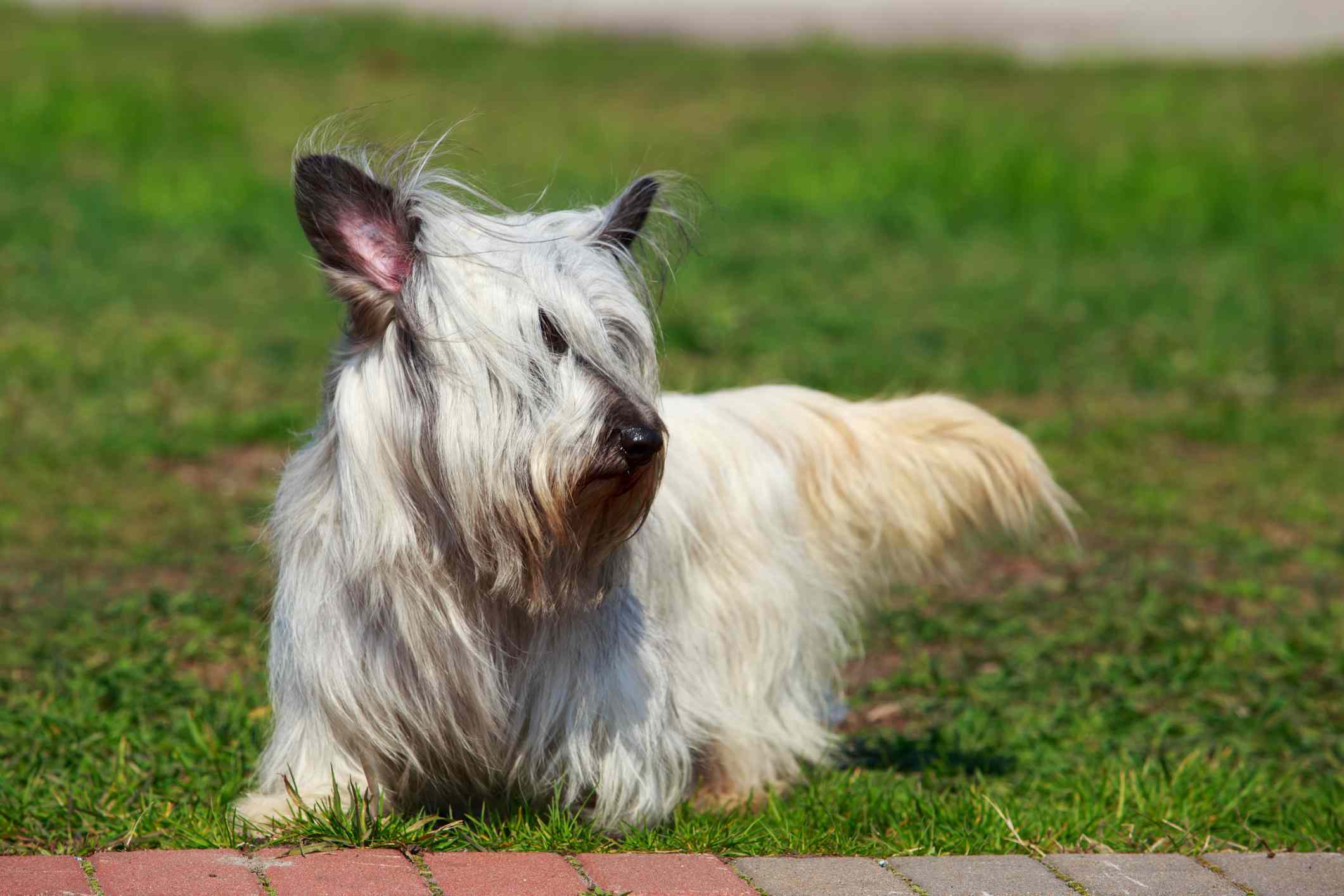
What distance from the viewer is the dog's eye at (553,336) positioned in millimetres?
3455

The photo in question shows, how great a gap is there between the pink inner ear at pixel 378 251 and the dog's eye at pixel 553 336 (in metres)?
0.33

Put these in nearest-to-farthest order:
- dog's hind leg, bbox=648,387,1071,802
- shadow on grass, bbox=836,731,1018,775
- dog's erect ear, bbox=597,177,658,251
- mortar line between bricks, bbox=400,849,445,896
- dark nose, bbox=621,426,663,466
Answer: mortar line between bricks, bbox=400,849,445,896 < dark nose, bbox=621,426,663,466 < dog's erect ear, bbox=597,177,658,251 < dog's hind leg, bbox=648,387,1071,802 < shadow on grass, bbox=836,731,1018,775

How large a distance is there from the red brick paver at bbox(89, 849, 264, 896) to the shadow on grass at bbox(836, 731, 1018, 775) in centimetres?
198

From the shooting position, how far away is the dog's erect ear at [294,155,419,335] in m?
3.45

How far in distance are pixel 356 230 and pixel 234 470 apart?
445 cm

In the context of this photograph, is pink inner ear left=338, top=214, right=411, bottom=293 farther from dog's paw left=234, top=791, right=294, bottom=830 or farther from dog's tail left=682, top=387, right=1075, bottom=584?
dog's tail left=682, top=387, right=1075, bottom=584

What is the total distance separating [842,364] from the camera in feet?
30.6

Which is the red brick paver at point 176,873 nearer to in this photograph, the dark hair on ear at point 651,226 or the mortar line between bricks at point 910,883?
the mortar line between bricks at point 910,883

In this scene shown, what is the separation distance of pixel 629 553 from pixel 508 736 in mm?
513

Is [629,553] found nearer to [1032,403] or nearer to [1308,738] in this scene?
[1308,738]

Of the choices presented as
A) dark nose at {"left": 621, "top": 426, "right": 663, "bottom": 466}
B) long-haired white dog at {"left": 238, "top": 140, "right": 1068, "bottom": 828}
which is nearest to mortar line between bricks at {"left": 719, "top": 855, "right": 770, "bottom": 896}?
long-haired white dog at {"left": 238, "top": 140, "right": 1068, "bottom": 828}

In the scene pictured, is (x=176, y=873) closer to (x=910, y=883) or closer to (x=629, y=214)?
(x=910, y=883)

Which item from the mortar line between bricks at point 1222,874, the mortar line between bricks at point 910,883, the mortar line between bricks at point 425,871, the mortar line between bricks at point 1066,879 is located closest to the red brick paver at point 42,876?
the mortar line between bricks at point 425,871

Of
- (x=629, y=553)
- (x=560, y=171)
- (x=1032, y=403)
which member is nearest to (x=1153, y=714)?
(x=629, y=553)
